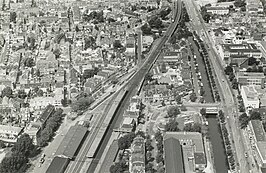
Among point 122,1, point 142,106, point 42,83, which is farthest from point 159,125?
point 122,1

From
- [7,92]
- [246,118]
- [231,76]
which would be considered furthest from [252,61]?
[7,92]

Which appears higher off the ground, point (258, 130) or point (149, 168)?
point (258, 130)

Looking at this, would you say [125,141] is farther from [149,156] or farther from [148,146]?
[149,156]

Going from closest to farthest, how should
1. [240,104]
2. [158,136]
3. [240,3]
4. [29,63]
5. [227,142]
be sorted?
→ [227,142] < [158,136] < [240,104] < [29,63] < [240,3]

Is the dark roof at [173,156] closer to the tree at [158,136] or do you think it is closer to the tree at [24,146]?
the tree at [158,136]

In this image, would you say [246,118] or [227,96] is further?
[227,96]

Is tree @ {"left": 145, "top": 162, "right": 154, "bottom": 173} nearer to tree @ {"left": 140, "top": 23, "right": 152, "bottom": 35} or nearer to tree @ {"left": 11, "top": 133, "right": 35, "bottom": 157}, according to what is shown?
tree @ {"left": 11, "top": 133, "right": 35, "bottom": 157}

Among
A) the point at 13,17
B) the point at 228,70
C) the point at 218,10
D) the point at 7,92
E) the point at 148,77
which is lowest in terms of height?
the point at 7,92
